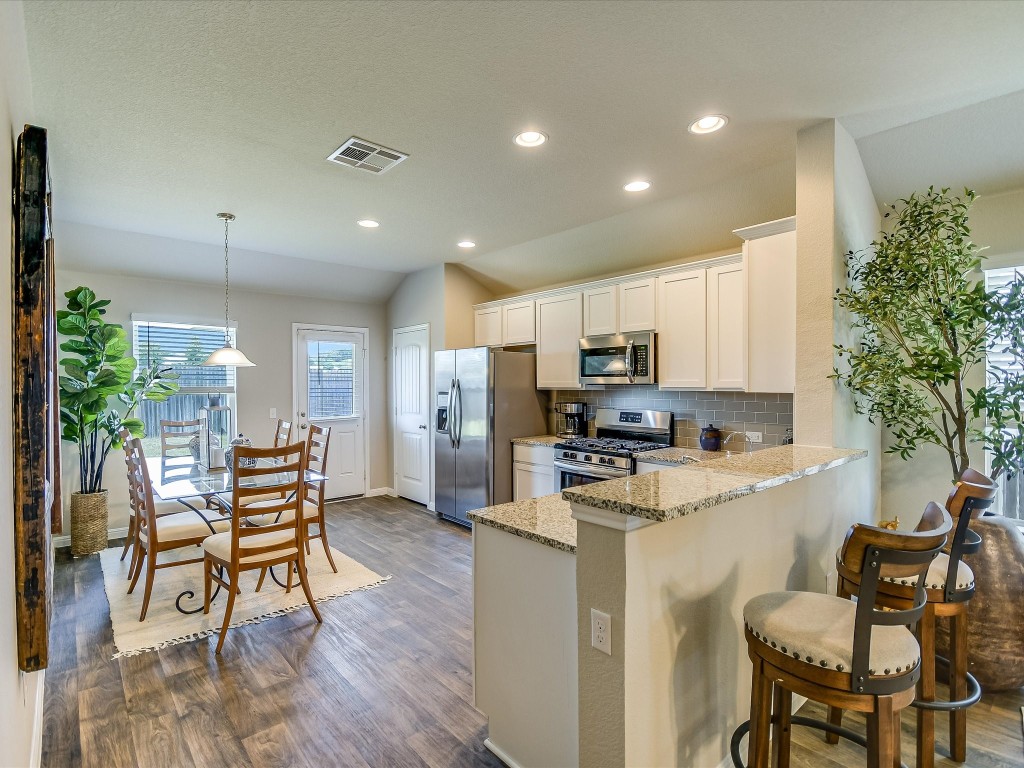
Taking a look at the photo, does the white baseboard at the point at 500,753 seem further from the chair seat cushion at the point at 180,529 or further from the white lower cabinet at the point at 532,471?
the white lower cabinet at the point at 532,471

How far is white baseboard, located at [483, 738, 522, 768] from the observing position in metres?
1.95

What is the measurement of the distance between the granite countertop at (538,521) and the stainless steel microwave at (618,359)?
7.54 feet

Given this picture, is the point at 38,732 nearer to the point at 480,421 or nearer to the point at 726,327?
the point at 480,421

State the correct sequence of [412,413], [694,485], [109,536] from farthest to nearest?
[412,413] < [109,536] < [694,485]

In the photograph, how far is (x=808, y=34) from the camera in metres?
1.92

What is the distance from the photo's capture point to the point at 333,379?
20.7 ft

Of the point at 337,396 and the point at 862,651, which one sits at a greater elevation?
the point at 337,396

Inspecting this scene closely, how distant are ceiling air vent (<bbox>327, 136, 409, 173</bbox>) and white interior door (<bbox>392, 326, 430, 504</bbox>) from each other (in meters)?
2.88

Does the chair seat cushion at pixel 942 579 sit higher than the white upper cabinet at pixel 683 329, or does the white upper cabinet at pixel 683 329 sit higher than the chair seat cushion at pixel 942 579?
the white upper cabinet at pixel 683 329

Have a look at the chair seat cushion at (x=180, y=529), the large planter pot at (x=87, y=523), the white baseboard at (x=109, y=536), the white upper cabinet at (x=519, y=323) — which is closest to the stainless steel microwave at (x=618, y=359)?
the white upper cabinet at (x=519, y=323)

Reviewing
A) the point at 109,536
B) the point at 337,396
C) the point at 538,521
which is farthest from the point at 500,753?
the point at 337,396

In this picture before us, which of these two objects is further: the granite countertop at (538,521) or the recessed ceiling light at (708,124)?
the recessed ceiling light at (708,124)

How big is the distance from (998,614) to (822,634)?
67.5 inches

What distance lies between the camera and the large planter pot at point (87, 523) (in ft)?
14.2
